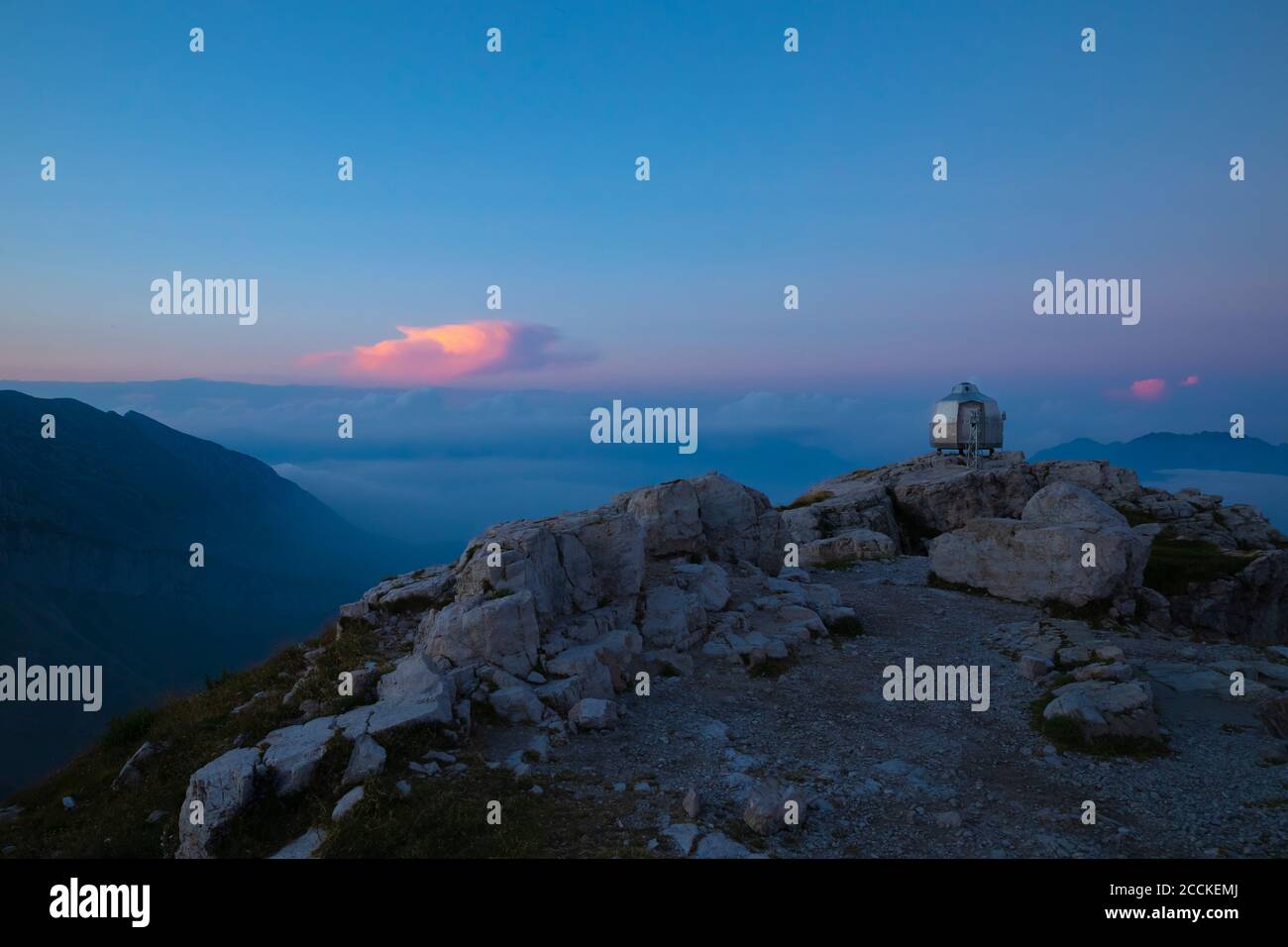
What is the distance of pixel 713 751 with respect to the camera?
14258 mm

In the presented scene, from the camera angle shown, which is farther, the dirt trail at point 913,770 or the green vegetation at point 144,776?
the green vegetation at point 144,776

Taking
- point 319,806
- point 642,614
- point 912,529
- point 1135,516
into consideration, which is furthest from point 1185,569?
point 319,806

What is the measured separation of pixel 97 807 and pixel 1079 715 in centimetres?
2084

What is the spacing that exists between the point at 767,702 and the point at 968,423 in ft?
148

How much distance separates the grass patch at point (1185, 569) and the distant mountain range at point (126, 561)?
70695 mm

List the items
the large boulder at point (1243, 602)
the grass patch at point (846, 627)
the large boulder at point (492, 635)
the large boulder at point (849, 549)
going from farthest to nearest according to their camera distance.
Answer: the large boulder at point (849, 549) → the large boulder at point (1243, 602) → the grass patch at point (846, 627) → the large boulder at point (492, 635)

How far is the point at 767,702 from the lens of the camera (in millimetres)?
17156

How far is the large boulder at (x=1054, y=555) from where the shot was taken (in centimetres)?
2461
